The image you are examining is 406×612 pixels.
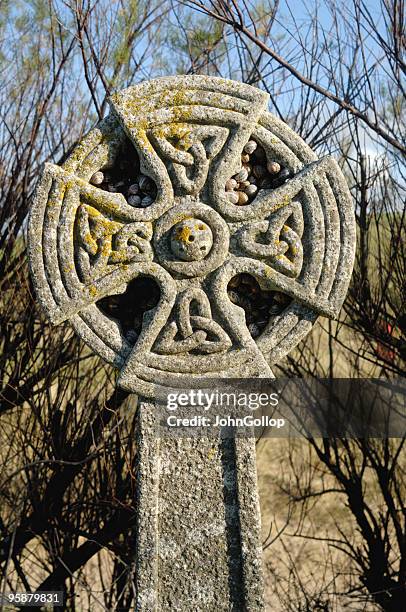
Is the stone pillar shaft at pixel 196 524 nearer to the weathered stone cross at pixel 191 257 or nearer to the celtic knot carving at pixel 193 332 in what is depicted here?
the weathered stone cross at pixel 191 257

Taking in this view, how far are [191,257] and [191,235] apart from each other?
89 millimetres

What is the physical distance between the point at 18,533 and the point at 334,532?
431cm

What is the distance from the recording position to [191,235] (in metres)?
2.97

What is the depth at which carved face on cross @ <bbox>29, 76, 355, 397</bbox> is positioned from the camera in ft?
9.80

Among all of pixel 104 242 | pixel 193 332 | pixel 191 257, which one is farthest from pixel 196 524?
pixel 104 242

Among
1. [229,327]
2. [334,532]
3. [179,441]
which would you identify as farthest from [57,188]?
[334,532]

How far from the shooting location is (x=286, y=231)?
307 cm

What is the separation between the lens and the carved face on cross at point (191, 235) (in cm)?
299

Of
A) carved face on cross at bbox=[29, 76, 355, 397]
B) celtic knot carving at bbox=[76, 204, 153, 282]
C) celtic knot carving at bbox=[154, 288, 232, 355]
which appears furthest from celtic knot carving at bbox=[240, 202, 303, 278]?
celtic knot carving at bbox=[76, 204, 153, 282]

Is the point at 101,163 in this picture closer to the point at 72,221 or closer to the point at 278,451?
the point at 72,221

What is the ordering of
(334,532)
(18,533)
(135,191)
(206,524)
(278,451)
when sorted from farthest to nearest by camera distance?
(278,451) < (334,532) < (18,533) < (135,191) < (206,524)

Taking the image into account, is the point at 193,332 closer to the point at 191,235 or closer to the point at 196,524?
the point at 191,235

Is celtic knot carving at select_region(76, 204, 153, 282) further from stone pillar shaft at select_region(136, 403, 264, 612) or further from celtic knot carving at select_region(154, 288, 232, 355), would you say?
stone pillar shaft at select_region(136, 403, 264, 612)

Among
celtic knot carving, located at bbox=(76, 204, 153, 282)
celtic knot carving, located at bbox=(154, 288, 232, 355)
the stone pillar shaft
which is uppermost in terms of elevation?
celtic knot carving, located at bbox=(76, 204, 153, 282)
